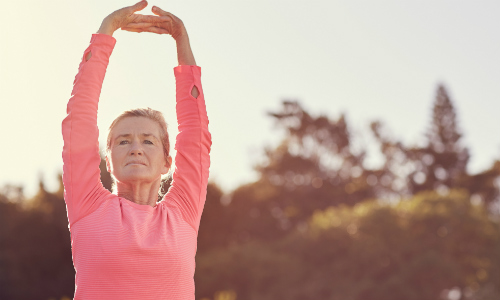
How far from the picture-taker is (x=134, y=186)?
7.97 ft

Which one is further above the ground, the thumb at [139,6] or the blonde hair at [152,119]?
the thumb at [139,6]

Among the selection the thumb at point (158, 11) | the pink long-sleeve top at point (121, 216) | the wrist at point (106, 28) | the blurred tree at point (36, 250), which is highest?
the blurred tree at point (36, 250)

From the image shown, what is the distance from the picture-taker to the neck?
2.42 m

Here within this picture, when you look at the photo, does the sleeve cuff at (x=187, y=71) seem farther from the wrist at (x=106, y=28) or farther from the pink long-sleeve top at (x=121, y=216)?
the wrist at (x=106, y=28)

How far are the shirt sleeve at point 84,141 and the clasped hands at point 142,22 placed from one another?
98 millimetres

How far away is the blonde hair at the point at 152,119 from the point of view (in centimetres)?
247

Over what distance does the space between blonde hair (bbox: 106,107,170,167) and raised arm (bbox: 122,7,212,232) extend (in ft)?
0.16

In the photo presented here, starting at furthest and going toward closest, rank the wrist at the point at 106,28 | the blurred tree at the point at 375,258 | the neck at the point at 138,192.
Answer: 1. the blurred tree at the point at 375,258
2. the wrist at the point at 106,28
3. the neck at the point at 138,192

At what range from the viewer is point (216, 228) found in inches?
1072

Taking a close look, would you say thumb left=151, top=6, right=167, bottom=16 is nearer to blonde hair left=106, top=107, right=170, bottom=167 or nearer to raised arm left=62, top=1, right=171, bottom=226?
raised arm left=62, top=1, right=171, bottom=226

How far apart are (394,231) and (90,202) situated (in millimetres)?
25460

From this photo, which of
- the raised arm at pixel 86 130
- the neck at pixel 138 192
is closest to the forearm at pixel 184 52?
the raised arm at pixel 86 130

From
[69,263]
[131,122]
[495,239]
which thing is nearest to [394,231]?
[495,239]

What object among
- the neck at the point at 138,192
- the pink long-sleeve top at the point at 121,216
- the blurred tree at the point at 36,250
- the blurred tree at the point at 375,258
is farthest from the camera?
the blurred tree at the point at 375,258
